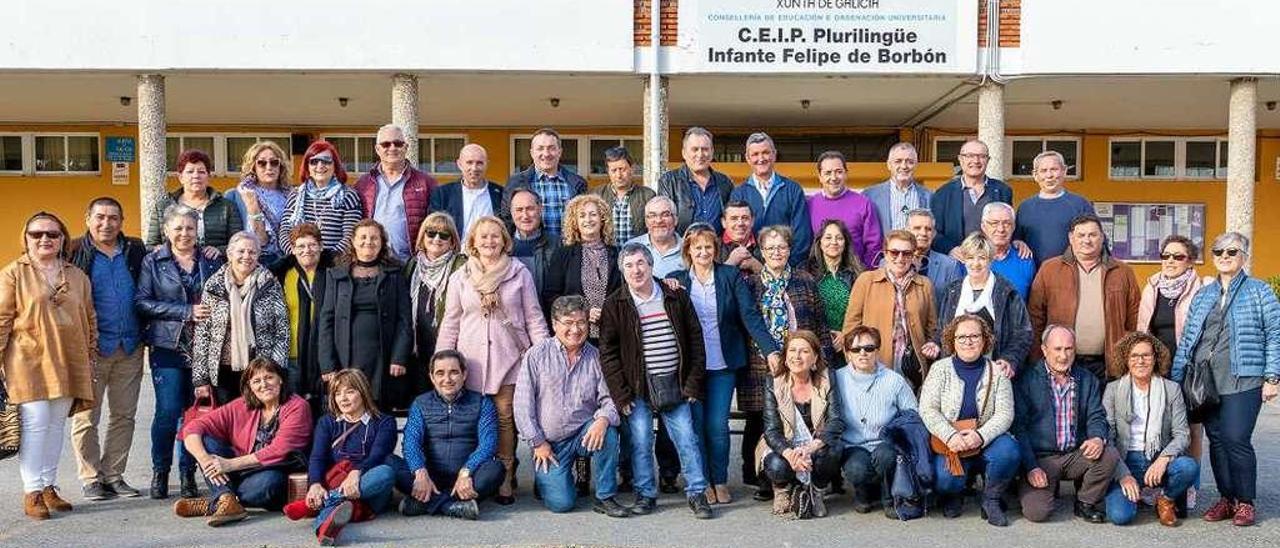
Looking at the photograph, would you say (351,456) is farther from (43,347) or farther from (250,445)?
(43,347)

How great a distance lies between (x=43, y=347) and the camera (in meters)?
5.45

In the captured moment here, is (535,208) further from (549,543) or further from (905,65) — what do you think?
(905,65)

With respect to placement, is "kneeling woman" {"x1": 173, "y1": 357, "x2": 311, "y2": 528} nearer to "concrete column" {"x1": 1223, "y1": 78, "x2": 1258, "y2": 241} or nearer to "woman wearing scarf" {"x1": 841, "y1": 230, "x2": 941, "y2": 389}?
"woman wearing scarf" {"x1": 841, "y1": 230, "x2": 941, "y2": 389}

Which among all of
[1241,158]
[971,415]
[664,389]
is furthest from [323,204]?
[1241,158]

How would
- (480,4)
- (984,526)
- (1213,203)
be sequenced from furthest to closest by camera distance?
1. (1213,203)
2. (480,4)
3. (984,526)

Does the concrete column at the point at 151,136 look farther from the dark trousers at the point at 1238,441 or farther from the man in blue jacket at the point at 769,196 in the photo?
the dark trousers at the point at 1238,441

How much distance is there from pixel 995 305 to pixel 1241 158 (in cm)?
782

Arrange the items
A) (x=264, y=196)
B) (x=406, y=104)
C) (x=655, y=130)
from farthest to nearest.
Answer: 1. (x=655, y=130)
2. (x=406, y=104)
3. (x=264, y=196)

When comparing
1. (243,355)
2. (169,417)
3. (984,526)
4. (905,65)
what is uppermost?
(905,65)

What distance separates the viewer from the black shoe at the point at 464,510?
5.57m

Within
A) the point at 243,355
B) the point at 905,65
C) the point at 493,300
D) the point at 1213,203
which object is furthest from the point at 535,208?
the point at 1213,203

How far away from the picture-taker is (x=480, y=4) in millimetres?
11398

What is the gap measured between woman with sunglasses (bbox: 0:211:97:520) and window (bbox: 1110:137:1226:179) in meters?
15.9

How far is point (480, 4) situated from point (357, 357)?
6.49 metres
